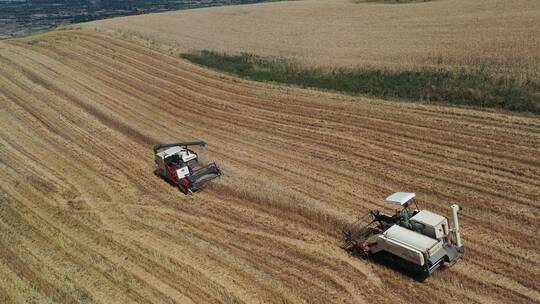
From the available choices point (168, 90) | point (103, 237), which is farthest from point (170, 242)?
point (168, 90)

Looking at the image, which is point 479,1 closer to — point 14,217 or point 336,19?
point 336,19

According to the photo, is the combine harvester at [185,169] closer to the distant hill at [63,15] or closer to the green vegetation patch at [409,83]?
the green vegetation patch at [409,83]

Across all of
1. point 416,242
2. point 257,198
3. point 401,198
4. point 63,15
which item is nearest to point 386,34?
point 257,198

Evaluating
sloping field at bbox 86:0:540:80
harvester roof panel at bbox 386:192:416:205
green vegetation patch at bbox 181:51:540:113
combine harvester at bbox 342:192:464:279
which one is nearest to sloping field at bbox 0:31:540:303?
combine harvester at bbox 342:192:464:279

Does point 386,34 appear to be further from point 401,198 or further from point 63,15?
point 63,15

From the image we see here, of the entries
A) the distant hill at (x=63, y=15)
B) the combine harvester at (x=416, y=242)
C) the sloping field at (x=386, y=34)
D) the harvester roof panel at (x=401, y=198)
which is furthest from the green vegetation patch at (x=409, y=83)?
the distant hill at (x=63, y=15)

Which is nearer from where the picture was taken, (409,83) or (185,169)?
(185,169)
